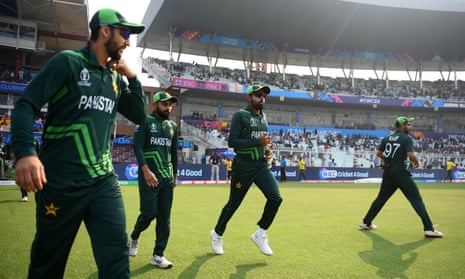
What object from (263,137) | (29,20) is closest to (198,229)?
(263,137)

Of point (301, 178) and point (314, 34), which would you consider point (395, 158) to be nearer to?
point (301, 178)

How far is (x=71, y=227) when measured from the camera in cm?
248

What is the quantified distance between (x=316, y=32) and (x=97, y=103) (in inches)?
1620

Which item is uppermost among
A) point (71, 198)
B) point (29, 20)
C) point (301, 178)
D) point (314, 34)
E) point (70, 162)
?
point (314, 34)

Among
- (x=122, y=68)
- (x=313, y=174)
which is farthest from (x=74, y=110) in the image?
(x=313, y=174)

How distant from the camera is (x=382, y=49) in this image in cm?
4578

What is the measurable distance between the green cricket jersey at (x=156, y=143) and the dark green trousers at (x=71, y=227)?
213 cm

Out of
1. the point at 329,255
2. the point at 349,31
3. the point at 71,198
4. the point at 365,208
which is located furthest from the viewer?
the point at 349,31

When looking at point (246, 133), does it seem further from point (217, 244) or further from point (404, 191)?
point (404, 191)

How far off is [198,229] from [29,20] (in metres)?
31.7

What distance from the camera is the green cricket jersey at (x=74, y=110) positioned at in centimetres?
233

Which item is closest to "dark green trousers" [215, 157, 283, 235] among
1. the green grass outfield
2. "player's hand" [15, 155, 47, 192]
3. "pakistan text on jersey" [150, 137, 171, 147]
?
the green grass outfield

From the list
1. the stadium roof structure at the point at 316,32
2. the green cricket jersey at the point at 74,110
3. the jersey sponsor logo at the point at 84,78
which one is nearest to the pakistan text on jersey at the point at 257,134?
the green cricket jersey at the point at 74,110

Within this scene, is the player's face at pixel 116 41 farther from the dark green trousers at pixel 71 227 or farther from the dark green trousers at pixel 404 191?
the dark green trousers at pixel 404 191
